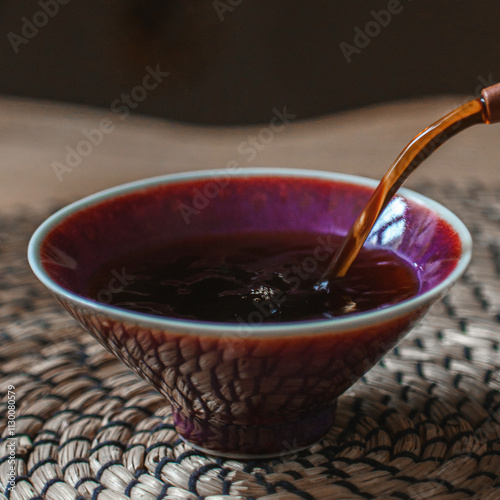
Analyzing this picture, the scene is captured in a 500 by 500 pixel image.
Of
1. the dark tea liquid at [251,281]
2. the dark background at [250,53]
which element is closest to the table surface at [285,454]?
the dark tea liquid at [251,281]

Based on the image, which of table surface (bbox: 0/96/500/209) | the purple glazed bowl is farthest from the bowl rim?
table surface (bbox: 0/96/500/209)

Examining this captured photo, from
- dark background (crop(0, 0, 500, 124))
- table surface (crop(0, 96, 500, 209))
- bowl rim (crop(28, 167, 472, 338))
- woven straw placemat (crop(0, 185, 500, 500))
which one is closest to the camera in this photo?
bowl rim (crop(28, 167, 472, 338))

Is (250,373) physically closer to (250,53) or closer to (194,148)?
(194,148)

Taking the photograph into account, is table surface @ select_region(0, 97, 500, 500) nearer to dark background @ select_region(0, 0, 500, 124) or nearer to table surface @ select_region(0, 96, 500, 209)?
table surface @ select_region(0, 96, 500, 209)

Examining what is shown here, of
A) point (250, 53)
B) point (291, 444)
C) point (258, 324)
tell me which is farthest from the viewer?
point (250, 53)

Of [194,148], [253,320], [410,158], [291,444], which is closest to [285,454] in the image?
[291,444]

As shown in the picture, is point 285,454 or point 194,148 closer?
point 285,454
